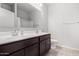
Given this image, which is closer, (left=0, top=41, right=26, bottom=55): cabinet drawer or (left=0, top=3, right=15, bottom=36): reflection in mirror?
(left=0, top=41, right=26, bottom=55): cabinet drawer

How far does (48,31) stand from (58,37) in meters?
0.26

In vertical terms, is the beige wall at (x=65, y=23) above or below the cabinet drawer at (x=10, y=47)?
above

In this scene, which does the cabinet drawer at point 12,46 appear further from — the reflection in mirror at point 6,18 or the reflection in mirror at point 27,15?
the reflection in mirror at point 27,15

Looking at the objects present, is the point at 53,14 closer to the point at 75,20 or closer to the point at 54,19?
the point at 54,19

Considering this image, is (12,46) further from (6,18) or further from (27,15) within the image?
(27,15)

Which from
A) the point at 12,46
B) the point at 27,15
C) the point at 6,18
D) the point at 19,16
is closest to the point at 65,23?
the point at 27,15

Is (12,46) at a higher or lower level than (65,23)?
lower

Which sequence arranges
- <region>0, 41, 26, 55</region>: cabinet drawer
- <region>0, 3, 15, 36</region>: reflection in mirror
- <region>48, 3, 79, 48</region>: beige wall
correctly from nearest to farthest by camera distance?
<region>0, 41, 26, 55</region>: cabinet drawer, <region>0, 3, 15, 36</region>: reflection in mirror, <region>48, 3, 79, 48</region>: beige wall

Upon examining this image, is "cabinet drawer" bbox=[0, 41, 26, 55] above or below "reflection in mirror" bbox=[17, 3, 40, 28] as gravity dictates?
below

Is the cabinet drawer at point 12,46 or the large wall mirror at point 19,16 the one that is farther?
the large wall mirror at point 19,16

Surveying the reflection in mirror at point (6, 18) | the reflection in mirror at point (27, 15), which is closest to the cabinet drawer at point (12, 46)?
the reflection in mirror at point (6, 18)

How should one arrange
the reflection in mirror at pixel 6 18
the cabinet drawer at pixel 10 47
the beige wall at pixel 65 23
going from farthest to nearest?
1. the beige wall at pixel 65 23
2. the reflection in mirror at pixel 6 18
3. the cabinet drawer at pixel 10 47

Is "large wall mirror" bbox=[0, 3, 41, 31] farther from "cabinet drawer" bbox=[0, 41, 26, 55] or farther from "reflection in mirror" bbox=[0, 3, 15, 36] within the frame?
"cabinet drawer" bbox=[0, 41, 26, 55]

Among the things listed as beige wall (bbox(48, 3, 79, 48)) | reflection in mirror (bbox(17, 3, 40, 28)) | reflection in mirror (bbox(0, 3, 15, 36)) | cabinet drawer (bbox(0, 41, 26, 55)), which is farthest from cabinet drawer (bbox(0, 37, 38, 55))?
beige wall (bbox(48, 3, 79, 48))
